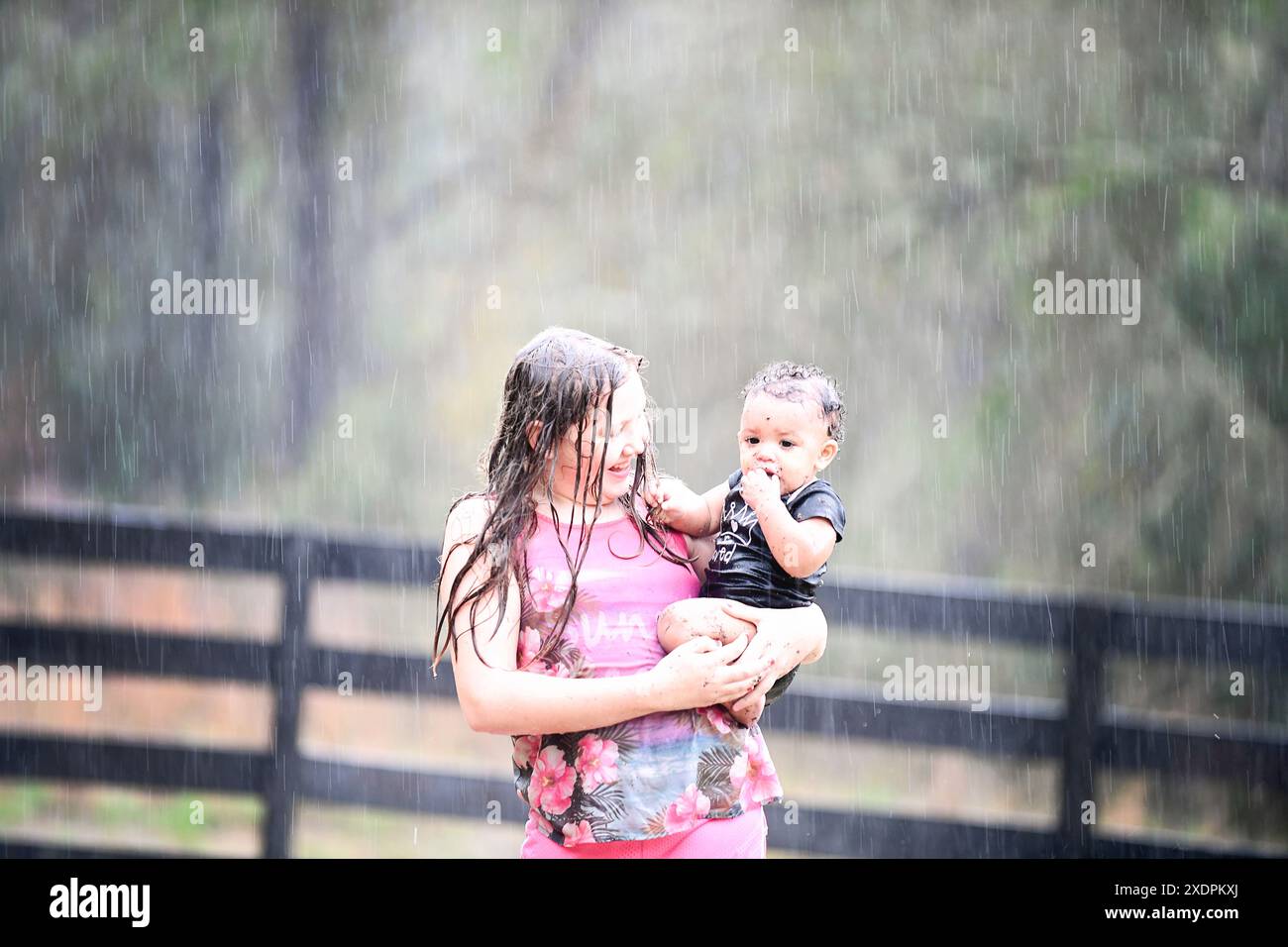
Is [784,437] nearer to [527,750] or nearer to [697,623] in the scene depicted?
[697,623]

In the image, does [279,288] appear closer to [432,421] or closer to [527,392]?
[432,421]

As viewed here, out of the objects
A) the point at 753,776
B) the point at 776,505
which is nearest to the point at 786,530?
the point at 776,505

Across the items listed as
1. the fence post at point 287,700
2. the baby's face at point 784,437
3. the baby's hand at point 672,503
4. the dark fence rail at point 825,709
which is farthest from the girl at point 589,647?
the fence post at point 287,700

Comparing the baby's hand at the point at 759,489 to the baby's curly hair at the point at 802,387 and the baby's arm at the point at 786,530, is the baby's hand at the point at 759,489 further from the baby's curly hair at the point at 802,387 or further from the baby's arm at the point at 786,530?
the baby's curly hair at the point at 802,387

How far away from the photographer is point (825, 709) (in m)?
4.88

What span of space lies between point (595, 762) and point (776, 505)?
53 centimetres

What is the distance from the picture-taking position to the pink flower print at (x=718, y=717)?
82.1 inches

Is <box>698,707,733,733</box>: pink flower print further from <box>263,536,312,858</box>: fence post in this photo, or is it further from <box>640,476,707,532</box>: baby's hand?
<box>263,536,312,858</box>: fence post

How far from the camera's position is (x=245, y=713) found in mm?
9453

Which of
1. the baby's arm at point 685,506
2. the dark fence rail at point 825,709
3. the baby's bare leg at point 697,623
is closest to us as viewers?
the baby's bare leg at point 697,623

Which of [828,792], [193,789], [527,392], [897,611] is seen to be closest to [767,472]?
[527,392]

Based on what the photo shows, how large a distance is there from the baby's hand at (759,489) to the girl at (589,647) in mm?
189

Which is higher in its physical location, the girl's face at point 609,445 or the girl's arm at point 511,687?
the girl's face at point 609,445

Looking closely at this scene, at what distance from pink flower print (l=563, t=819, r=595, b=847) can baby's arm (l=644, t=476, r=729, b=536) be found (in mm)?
575
